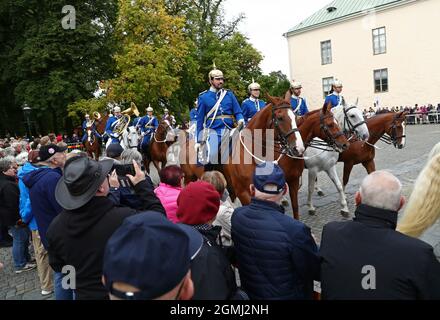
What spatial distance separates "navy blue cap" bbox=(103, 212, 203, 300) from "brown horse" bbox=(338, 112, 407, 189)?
7190mm

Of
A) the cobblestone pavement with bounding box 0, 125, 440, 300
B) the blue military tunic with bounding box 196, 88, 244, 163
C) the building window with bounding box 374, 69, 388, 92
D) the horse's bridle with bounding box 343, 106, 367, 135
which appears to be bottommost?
the cobblestone pavement with bounding box 0, 125, 440, 300

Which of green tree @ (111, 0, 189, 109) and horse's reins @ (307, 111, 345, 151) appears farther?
green tree @ (111, 0, 189, 109)

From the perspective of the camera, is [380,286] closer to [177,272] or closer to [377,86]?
[177,272]

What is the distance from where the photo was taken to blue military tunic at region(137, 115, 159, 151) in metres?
13.9

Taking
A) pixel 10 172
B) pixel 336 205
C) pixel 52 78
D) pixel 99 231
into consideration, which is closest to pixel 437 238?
pixel 336 205

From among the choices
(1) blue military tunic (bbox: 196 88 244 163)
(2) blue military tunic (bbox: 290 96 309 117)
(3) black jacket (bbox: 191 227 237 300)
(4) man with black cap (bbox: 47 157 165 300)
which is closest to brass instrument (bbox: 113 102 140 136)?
(2) blue military tunic (bbox: 290 96 309 117)

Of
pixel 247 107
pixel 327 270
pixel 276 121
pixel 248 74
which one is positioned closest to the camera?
pixel 327 270

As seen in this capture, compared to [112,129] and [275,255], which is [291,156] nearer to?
[275,255]

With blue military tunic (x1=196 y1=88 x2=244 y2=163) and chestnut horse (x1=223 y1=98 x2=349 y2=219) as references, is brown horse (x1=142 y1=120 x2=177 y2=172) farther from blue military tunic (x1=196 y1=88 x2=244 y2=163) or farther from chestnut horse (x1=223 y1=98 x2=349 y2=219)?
chestnut horse (x1=223 y1=98 x2=349 y2=219)

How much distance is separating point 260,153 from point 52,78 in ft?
73.2

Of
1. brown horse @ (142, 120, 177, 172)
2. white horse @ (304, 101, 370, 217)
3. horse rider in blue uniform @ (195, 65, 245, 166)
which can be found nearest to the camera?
horse rider in blue uniform @ (195, 65, 245, 166)

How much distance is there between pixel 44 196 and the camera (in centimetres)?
438

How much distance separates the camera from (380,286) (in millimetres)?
2119

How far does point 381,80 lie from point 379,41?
3694 millimetres
